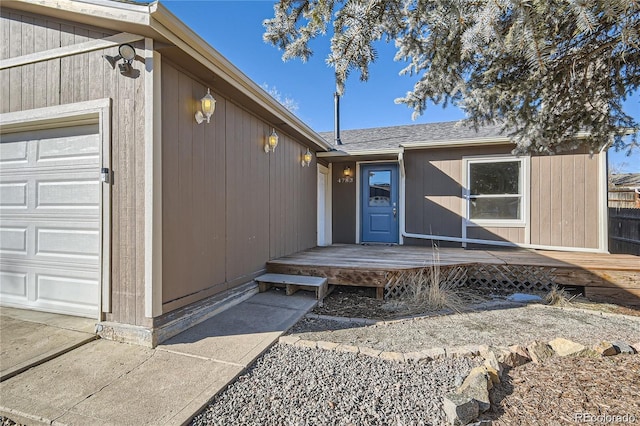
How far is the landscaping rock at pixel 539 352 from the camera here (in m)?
2.38

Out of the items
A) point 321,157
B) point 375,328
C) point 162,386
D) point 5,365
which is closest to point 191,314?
point 162,386

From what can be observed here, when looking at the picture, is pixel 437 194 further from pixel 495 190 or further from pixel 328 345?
A: pixel 328 345

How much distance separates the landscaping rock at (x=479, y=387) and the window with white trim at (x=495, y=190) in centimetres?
511

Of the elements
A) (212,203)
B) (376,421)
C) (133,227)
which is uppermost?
(212,203)

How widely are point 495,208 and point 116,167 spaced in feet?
22.1

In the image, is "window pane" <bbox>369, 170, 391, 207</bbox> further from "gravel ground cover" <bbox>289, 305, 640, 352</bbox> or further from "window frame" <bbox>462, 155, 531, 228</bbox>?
"gravel ground cover" <bbox>289, 305, 640, 352</bbox>

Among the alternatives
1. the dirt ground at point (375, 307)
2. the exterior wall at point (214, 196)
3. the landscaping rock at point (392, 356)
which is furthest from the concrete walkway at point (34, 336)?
the landscaping rock at point (392, 356)

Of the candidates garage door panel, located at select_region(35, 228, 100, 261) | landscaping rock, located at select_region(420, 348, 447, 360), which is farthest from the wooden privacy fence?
garage door panel, located at select_region(35, 228, 100, 261)

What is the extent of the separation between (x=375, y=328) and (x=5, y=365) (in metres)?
3.08

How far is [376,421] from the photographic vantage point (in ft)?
5.73

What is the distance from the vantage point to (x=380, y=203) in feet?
24.3

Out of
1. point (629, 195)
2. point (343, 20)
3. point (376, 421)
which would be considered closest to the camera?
point (376, 421)

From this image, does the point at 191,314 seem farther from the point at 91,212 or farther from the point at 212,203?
the point at 91,212

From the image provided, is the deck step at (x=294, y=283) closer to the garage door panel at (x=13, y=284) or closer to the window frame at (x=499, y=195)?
the garage door panel at (x=13, y=284)
